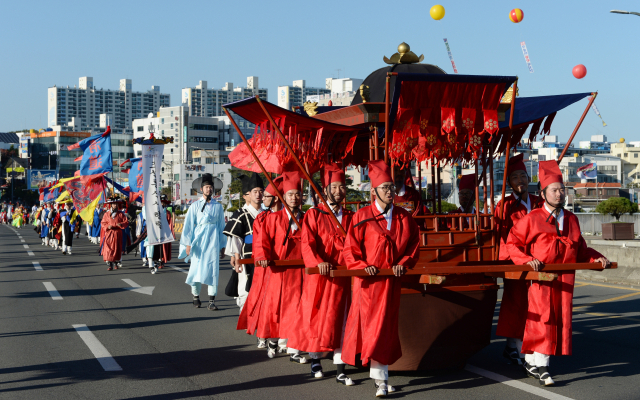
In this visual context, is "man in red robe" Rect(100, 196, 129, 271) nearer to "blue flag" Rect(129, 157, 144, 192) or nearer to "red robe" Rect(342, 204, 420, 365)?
"blue flag" Rect(129, 157, 144, 192)

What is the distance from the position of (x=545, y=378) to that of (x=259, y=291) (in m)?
3.03

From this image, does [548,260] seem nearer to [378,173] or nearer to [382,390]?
[378,173]

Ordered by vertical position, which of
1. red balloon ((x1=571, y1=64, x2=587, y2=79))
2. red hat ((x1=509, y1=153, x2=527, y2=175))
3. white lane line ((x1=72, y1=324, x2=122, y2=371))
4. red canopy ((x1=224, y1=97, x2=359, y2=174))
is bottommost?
white lane line ((x1=72, y1=324, x2=122, y2=371))

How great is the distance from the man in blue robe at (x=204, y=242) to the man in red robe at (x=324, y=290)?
14.4 ft

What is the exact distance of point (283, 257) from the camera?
282 inches

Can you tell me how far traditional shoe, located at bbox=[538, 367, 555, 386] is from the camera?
19.5 ft

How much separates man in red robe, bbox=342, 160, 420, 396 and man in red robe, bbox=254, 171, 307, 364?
4.13 feet

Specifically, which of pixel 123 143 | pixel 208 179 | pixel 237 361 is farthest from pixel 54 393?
pixel 123 143

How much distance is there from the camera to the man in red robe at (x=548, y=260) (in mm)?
6020

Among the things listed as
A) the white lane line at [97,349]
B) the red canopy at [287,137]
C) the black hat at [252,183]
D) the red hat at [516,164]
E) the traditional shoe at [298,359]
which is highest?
the red canopy at [287,137]

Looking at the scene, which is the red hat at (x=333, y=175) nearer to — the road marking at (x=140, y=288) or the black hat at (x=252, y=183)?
the black hat at (x=252, y=183)

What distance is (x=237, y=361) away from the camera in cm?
719

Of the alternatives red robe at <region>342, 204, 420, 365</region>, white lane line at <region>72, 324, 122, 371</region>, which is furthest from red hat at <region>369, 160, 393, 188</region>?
white lane line at <region>72, 324, 122, 371</region>

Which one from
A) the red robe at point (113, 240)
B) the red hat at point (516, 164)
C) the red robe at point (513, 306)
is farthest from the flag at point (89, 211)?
the red robe at point (513, 306)
